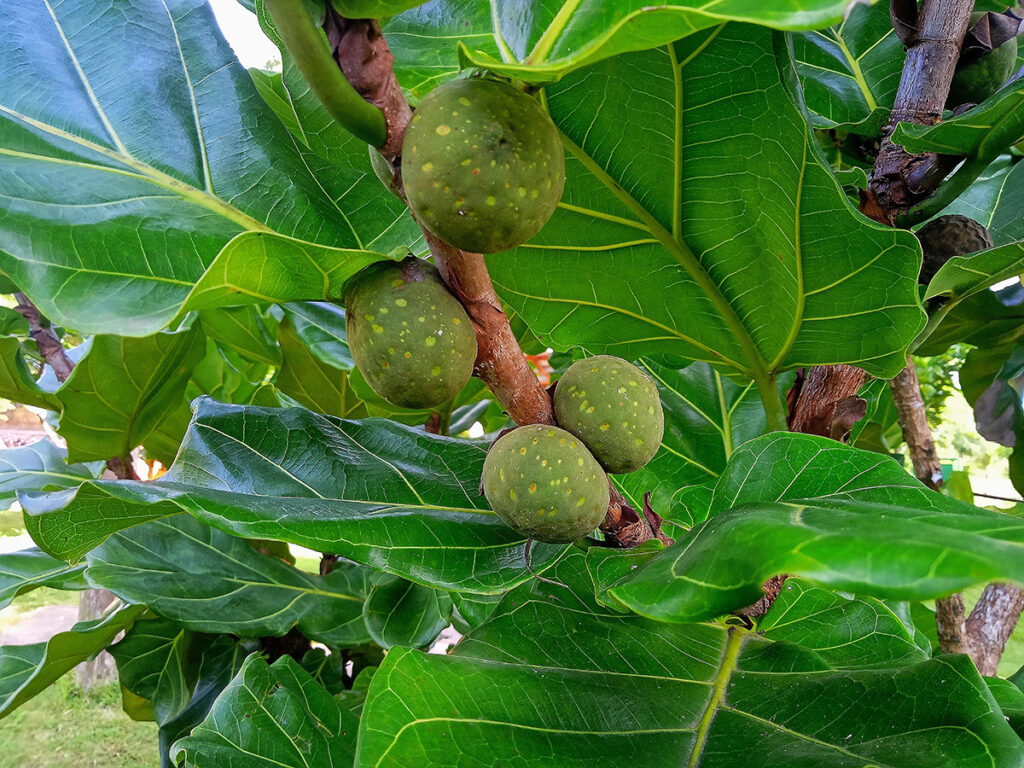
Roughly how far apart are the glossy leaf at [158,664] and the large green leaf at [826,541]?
1.20 m

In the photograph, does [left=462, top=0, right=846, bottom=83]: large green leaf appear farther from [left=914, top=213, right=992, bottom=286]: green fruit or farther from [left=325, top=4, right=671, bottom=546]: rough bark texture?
[left=914, top=213, right=992, bottom=286]: green fruit

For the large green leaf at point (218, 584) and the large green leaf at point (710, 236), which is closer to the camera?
the large green leaf at point (710, 236)

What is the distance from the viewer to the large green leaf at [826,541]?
339 millimetres

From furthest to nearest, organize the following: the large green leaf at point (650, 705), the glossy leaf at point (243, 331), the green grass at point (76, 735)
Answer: the green grass at point (76, 735) → the glossy leaf at point (243, 331) → the large green leaf at point (650, 705)

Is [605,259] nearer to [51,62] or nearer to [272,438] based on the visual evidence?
[272,438]

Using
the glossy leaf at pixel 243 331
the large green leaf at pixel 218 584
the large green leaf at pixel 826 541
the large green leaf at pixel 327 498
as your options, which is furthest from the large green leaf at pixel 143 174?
the glossy leaf at pixel 243 331

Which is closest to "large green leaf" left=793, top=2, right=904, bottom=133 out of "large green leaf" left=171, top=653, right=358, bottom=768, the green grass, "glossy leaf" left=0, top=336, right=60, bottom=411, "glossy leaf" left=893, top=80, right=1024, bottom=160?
"glossy leaf" left=893, top=80, right=1024, bottom=160

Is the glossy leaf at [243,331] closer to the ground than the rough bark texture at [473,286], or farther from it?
closer to the ground

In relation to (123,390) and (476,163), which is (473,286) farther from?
(123,390)

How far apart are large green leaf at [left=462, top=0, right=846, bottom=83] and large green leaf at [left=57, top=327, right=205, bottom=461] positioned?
929 millimetres

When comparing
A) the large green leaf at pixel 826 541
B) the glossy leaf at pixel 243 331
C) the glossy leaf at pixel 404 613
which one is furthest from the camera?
the glossy leaf at pixel 243 331

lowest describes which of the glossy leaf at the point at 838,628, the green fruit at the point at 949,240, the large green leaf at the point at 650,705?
the glossy leaf at the point at 838,628

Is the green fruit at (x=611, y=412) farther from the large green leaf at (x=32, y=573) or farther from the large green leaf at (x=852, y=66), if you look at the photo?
the large green leaf at (x=32, y=573)

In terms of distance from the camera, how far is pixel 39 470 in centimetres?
164
